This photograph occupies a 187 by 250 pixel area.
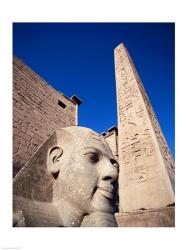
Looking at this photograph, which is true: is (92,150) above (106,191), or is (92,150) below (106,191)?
above

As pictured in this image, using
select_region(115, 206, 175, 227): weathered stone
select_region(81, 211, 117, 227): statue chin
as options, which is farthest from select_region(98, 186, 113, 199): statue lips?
select_region(115, 206, 175, 227): weathered stone

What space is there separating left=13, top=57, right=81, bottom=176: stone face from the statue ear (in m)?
1.43

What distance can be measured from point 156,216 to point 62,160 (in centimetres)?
152

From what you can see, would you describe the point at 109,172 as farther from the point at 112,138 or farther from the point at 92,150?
the point at 112,138

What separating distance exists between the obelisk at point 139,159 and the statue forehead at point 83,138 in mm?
1424

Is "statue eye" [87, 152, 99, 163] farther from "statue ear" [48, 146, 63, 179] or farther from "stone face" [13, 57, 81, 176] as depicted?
"stone face" [13, 57, 81, 176]

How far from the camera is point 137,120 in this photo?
13.5 ft

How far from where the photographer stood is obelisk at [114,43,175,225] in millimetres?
3283

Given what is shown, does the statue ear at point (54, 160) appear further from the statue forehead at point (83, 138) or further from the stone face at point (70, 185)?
the statue forehead at point (83, 138)

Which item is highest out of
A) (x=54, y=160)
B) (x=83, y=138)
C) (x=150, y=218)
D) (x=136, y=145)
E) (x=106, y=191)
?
(x=136, y=145)

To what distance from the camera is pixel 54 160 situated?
2.11 meters

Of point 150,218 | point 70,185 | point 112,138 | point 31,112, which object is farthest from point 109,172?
point 112,138

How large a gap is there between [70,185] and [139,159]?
1972 millimetres

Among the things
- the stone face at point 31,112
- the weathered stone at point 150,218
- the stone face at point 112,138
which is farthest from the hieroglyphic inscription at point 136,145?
the stone face at point 112,138
